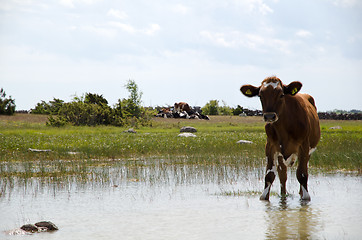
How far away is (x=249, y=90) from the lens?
1057 centimetres

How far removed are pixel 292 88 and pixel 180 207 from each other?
355cm

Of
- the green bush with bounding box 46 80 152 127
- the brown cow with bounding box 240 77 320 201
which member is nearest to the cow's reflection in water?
the brown cow with bounding box 240 77 320 201

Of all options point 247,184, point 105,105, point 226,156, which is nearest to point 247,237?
point 247,184

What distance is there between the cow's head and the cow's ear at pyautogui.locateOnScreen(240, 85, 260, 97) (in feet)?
0.75

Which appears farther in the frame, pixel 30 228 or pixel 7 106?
pixel 7 106

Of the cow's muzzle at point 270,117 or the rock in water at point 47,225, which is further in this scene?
the cow's muzzle at point 270,117

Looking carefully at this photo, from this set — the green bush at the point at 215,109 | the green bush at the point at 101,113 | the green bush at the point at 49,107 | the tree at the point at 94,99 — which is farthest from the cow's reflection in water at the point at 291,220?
the green bush at the point at 215,109

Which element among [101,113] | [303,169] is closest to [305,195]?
[303,169]

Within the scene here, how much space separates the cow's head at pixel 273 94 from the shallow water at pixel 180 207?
6.58 feet

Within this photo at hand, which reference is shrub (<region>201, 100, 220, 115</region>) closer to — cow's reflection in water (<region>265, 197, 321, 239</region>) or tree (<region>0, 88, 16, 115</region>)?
tree (<region>0, 88, 16, 115</region>)

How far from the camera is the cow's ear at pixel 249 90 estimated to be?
1050 centimetres

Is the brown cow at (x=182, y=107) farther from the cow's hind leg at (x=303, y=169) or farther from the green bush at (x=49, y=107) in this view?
the cow's hind leg at (x=303, y=169)

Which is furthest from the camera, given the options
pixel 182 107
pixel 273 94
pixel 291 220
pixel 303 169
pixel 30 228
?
pixel 182 107

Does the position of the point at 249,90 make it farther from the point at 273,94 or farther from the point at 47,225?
the point at 47,225
